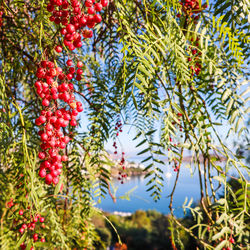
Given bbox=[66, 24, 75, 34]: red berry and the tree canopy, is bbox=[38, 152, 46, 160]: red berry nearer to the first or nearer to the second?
the tree canopy

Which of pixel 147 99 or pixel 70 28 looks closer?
pixel 70 28

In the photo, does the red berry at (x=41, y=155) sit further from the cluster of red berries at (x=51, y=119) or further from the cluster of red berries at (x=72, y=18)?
the cluster of red berries at (x=72, y=18)

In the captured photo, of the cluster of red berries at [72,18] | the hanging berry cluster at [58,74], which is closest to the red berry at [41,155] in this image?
the hanging berry cluster at [58,74]

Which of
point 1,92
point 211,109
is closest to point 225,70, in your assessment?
point 211,109

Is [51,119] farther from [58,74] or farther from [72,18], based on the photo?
[72,18]

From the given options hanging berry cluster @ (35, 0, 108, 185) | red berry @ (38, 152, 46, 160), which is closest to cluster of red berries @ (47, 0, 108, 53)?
hanging berry cluster @ (35, 0, 108, 185)

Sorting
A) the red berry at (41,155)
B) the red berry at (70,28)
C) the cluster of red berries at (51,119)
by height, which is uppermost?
the red berry at (70,28)

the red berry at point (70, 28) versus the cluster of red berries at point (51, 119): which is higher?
the red berry at point (70, 28)

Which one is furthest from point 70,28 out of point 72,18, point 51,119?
point 51,119

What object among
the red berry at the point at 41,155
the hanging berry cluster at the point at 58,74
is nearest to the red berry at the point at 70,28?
the hanging berry cluster at the point at 58,74

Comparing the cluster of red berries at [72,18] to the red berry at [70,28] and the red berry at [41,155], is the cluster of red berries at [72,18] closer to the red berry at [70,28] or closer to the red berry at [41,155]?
the red berry at [70,28]

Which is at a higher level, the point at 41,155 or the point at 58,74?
the point at 58,74

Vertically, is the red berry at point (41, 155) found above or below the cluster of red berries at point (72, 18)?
below

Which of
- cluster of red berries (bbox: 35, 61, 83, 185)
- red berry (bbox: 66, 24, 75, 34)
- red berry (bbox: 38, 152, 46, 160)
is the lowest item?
red berry (bbox: 38, 152, 46, 160)
